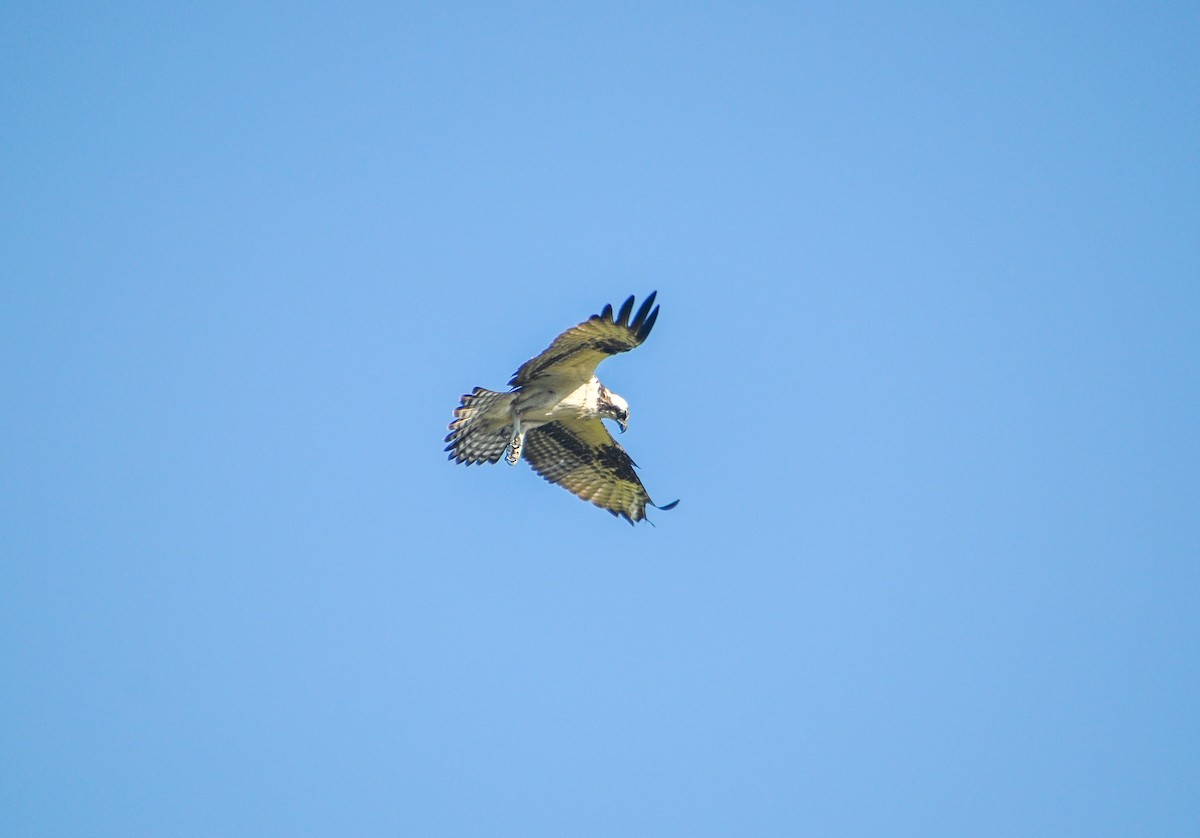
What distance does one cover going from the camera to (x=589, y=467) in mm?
12797

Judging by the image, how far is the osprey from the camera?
418 inches

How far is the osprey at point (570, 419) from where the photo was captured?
10.6 m

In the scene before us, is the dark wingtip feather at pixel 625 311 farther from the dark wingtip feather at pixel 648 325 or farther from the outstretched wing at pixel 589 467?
the outstretched wing at pixel 589 467

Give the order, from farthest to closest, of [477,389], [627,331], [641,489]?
[641,489] → [477,389] → [627,331]

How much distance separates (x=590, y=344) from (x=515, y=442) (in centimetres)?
164

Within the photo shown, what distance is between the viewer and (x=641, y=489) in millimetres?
12734

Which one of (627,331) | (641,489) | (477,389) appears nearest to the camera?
(627,331)

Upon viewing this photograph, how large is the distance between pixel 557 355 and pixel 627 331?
2.64ft

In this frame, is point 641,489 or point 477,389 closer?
point 477,389

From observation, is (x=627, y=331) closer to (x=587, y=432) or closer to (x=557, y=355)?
(x=557, y=355)

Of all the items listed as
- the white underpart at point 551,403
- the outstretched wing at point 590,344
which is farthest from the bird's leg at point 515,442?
the outstretched wing at point 590,344

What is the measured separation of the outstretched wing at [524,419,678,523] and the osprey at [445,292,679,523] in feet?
0.03

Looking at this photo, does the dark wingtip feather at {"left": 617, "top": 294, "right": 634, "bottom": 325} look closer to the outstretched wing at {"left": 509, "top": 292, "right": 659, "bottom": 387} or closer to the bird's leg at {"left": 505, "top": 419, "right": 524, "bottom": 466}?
the outstretched wing at {"left": 509, "top": 292, "right": 659, "bottom": 387}

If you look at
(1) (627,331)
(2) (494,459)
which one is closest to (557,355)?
(1) (627,331)
